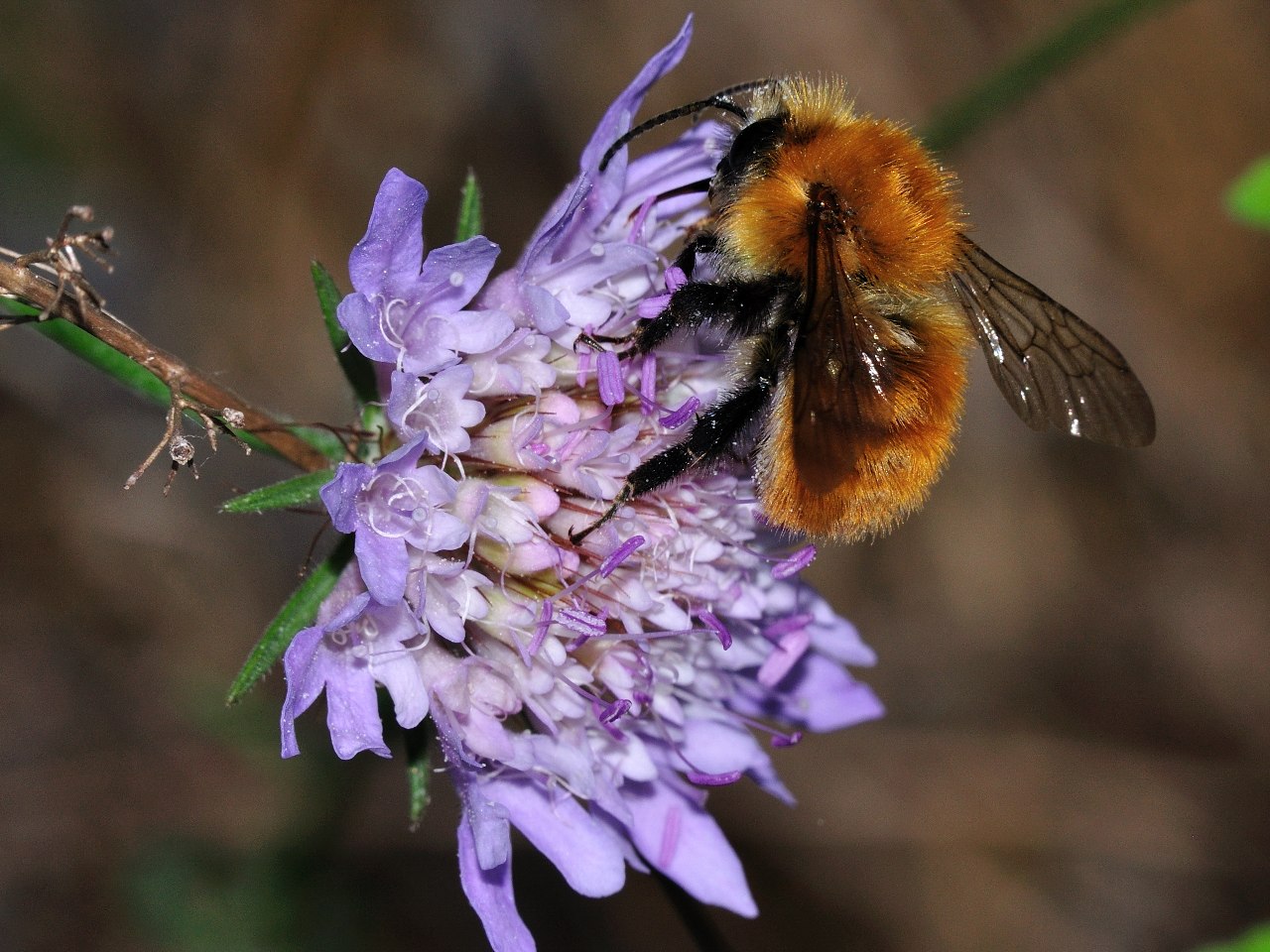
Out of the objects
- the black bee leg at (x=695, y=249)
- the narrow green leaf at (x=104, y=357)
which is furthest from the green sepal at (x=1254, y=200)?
the narrow green leaf at (x=104, y=357)

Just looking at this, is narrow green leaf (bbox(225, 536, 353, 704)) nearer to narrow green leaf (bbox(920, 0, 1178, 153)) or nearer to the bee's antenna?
the bee's antenna

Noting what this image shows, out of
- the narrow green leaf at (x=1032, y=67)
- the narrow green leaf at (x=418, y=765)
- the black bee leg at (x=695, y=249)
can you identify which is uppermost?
the narrow green leaf at (x=1032, y=67)

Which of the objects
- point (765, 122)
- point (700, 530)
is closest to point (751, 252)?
point (765, 122)

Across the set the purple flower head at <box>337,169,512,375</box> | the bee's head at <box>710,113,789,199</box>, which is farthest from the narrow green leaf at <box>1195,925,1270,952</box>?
the purple flower head at <box>337,169,512,375</box>

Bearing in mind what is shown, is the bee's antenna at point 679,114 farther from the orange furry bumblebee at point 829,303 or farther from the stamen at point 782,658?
the stamen at point 782,658

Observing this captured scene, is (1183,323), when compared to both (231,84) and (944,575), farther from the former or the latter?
(231,84)

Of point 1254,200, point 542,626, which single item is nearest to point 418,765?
point 542,626
